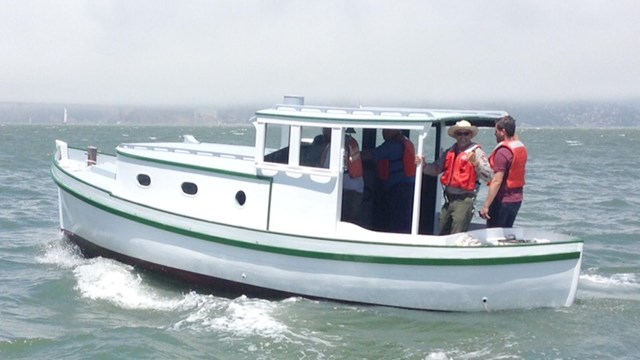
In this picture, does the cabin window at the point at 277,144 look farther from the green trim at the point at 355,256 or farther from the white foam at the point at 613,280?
the white foam at the point at 613,280

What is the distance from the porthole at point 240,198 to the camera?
13.0 m

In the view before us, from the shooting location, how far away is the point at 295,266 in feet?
40.6

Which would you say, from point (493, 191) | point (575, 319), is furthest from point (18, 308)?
point (575, 319)

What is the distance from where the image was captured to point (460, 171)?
1190cm

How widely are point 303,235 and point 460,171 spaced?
91.9 inches

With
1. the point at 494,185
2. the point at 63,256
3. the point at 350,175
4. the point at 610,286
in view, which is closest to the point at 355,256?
the point at 350,175

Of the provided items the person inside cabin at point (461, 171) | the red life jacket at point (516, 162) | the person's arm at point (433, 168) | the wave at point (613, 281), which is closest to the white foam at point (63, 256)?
the person's arm at point (433, 168)

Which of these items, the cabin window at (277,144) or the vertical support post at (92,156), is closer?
the cabin window at (277,144)

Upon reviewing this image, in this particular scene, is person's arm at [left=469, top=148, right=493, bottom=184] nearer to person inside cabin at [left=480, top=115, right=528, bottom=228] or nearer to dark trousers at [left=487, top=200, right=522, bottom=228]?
person inside cabin at [left=480, top=115, right=528, bottom=228]

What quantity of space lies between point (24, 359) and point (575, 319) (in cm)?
712

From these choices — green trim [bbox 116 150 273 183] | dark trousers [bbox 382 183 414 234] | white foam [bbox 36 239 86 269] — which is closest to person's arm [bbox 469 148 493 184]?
dark trousers [bbox 382 183 414 234]

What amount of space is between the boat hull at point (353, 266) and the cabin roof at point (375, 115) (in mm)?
1651

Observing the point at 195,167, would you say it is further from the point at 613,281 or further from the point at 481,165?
the point at 613,281

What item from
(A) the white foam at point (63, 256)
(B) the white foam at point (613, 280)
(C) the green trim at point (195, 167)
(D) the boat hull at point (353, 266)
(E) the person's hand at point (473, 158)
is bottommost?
(A) the white foam at point (63, 256)
